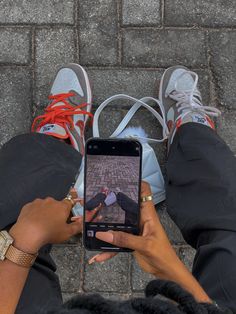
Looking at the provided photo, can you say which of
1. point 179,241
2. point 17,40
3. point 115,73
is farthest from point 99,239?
point 17,40

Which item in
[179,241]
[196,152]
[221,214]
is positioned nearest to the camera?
[221,214]

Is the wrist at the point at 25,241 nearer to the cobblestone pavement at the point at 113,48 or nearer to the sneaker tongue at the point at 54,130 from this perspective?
the sneaker tongue at the point at 54,130

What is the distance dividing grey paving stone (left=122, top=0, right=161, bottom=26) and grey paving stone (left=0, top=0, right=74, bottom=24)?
0.24 metres

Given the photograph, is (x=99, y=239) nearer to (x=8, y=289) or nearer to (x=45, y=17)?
(x=8, y=289)

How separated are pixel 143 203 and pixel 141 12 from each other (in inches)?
38.1

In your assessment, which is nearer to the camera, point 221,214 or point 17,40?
point 221,214

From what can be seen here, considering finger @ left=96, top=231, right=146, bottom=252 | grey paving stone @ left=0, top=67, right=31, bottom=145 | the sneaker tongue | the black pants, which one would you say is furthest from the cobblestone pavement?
finger @ left=96, top=231, right=146, bottom=252

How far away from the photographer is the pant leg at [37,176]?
57.6 inches

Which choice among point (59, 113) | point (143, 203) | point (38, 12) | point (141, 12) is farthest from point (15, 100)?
point (143, 203)

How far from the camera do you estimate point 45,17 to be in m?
1.88

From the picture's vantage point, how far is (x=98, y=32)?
73.7 inches

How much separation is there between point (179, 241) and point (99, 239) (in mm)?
598

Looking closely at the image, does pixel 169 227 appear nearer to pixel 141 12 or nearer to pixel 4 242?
pixel 4 242

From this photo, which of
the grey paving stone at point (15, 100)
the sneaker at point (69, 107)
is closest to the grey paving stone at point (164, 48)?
the sneaker at point (69, 107)
